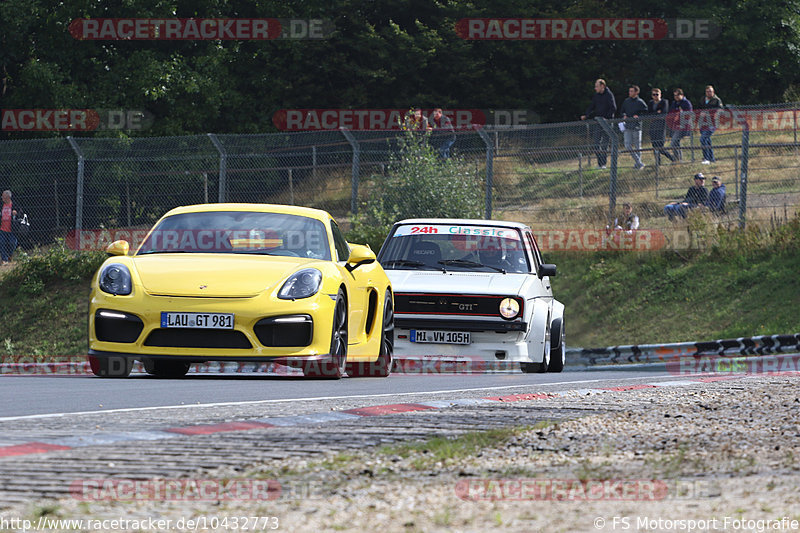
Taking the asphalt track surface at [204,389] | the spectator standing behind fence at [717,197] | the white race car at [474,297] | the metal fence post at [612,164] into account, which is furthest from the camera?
the metal fence post at [612,164]

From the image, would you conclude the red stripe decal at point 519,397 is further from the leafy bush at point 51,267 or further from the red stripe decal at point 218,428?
the leafy bush at point 51,267

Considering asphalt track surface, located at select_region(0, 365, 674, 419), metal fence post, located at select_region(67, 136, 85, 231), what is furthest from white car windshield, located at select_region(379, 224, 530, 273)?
metal fence post, located at select_region(67, 136, 85, 231)

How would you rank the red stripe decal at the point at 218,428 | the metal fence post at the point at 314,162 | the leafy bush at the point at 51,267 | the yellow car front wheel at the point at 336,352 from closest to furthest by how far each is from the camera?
the red stripe decal at the point at 218,428, the yellow car front wheel at the point at 336,352, the metal fence post at the point at 314,162, the leafy bush at the point at 51,267

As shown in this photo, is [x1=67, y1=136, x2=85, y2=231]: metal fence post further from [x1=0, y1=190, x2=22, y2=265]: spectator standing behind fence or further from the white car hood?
the white car hood

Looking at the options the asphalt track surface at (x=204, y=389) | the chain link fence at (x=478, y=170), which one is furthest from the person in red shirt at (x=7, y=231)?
the asphalt track surface at (x=204, y=389)

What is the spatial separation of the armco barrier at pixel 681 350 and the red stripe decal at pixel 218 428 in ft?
38.0

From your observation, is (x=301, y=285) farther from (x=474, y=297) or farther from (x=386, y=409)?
(x=474, y=297)

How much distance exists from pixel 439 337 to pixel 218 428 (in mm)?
7420

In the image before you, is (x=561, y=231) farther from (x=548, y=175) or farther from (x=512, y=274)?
(x=512, y=274)

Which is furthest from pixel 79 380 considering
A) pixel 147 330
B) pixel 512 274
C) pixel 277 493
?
pixel 277 493

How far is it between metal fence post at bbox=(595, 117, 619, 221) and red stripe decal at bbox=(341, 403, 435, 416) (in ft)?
51.5

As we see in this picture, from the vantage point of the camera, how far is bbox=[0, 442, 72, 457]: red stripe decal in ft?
19.0

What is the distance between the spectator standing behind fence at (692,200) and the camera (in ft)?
77.4

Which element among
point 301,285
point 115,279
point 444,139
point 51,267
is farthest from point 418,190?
point 115,279
